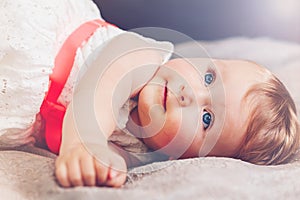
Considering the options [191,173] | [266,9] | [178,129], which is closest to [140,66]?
[178,129]

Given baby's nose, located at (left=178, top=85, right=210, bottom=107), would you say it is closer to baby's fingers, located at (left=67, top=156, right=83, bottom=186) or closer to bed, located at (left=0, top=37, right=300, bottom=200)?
bed, located at (left=0, top=37, right=300, bottom=200)

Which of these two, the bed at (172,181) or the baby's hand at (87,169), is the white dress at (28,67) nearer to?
the bed at (172,181)

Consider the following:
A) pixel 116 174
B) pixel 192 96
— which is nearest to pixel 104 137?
pixel 116 174

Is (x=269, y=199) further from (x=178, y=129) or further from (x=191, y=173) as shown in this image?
(x=178, y=129)

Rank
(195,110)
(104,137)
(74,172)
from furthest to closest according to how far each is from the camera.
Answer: (195,110)
(104,137)
(74,172)

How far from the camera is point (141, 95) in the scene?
0.89 m

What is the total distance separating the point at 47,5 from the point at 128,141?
0.83 feet

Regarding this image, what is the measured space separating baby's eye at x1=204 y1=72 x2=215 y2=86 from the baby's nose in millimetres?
14

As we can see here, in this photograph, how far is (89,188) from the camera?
0.65 m

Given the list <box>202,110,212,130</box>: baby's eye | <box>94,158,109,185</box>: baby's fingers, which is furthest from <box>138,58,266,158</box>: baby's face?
Result: <box>94,158,109,185</box>: baby's fingers

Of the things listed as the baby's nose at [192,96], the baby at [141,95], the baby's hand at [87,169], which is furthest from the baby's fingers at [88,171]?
the baby's nose at [192,96]

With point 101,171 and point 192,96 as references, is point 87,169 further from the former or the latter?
point 192,96

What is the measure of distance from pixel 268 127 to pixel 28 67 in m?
0.38

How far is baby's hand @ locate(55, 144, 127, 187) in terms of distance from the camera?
66 centimetres
